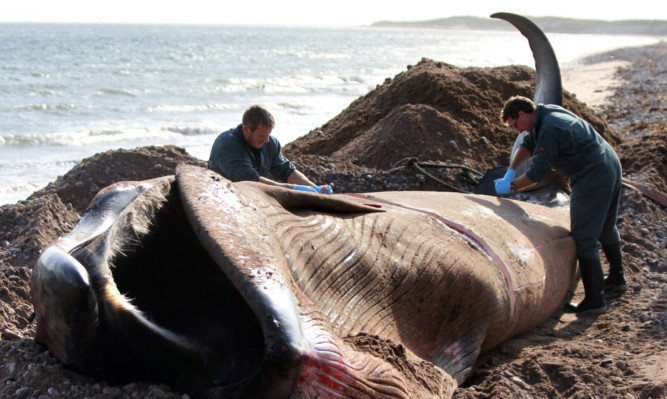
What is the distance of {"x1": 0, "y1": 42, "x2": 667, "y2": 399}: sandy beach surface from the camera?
3371mm

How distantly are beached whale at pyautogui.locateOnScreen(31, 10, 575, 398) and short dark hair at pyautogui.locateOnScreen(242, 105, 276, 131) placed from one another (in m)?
1.03

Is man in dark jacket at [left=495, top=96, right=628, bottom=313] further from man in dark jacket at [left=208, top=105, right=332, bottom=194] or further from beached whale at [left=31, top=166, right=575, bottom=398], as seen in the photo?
man in dark jacket at [left=208, top=105, right=332, bottom=194]

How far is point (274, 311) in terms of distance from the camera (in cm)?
218

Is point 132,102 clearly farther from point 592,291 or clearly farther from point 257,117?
point 592,291

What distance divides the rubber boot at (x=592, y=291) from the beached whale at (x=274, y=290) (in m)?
0.74

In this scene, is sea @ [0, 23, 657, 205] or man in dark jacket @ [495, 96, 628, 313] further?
sea @ [0, 23, 657, 205]

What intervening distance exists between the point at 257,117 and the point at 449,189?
129 inches

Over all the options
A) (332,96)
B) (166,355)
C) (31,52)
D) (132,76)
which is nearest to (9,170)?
(166,355)

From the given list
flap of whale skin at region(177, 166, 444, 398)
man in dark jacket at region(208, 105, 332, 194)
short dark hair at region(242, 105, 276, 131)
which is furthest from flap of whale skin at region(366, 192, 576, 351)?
flap of whale skin at region(177, 166, 444, 398)

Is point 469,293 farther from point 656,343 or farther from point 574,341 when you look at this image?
point 656,343

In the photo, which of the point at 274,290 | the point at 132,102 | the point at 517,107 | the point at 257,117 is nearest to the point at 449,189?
the point at 517,107

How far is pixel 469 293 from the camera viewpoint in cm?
367

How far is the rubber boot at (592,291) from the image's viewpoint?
4.90m

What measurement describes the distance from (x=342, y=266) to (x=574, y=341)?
196 cm
